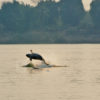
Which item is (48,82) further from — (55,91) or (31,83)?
(55,91)

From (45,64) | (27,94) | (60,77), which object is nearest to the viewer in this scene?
(27,94)

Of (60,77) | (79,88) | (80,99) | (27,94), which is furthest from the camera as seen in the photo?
(60,77)

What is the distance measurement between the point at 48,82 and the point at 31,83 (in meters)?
2.49

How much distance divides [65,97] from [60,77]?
23.0 metres

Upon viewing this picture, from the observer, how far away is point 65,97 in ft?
162

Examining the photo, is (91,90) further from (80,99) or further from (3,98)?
(3,98)

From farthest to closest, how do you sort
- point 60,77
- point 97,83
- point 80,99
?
point 60,77, point 97,83, point 80,99

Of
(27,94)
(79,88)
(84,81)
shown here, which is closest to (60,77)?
(84,81)

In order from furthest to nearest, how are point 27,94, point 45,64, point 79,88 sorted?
point 45,64 → point 79,88 → point 27,94

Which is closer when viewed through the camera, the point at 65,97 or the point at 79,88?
the point at 65,97

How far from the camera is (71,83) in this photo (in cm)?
6300

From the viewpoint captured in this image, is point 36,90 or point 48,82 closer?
point 36,90

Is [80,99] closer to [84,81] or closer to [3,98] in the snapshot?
[3,98]

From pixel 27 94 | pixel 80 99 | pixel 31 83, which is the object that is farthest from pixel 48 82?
pixel 80 99
